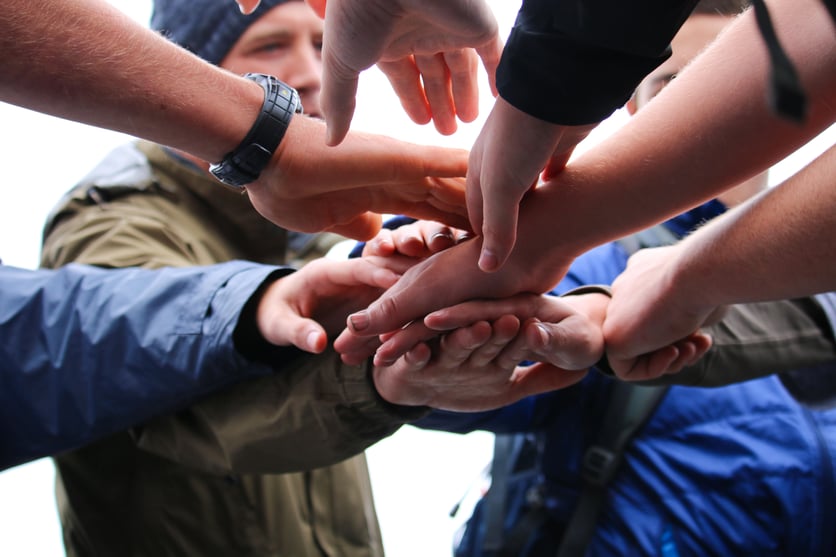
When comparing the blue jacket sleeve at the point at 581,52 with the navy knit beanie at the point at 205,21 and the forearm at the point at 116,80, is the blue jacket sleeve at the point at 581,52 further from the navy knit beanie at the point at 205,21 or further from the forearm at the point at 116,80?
the navy knit beanie at the point at 205,21

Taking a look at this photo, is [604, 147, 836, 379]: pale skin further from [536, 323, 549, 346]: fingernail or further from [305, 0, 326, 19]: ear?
[305, 0, 326, 19]: ear

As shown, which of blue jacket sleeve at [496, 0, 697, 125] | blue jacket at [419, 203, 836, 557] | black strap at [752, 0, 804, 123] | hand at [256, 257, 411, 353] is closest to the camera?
black strap at [752, 0, 804, 123]


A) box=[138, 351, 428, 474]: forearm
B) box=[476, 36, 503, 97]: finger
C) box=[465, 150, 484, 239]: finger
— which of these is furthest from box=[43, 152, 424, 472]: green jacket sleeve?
box=[476, 36, 503, 97]: finger

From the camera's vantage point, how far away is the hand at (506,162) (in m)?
0.56

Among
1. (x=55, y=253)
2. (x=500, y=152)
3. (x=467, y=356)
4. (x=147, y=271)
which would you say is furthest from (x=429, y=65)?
(x=55, y=253)

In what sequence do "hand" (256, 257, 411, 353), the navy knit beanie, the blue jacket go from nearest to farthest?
"hand" (256, 257, 411, 353)
the blue jacket
the navy knit beanie

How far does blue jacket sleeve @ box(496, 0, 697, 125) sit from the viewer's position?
0.48 m

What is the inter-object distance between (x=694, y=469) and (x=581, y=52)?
0.66 metres

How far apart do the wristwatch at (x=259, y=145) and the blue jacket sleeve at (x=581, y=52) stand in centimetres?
27

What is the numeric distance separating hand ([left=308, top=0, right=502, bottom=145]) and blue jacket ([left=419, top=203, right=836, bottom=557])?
0.38m

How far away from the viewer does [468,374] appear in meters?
0.80

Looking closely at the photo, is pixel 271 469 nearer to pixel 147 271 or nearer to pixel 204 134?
pixel 147 271

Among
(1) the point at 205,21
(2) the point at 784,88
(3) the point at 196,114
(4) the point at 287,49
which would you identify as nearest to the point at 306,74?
(4) the point at 287,49

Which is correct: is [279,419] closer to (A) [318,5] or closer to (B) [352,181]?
(B) [352,181]
